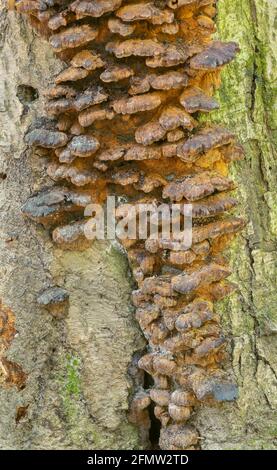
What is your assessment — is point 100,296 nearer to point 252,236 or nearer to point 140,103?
point 252,236

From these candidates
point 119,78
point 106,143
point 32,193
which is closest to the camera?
point 119,78

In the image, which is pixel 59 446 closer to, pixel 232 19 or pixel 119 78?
pixel 119 78

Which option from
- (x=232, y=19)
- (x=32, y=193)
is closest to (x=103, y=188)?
(x=32, y=193)

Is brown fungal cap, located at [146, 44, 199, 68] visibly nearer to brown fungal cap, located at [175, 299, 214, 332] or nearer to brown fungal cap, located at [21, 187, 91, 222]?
brown fungal cap, located at [21, 187, 91, 222]

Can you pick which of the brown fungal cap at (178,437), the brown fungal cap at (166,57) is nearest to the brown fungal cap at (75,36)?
the brown fungal cap at (166,57)

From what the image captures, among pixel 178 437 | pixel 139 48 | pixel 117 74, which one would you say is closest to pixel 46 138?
pixel 117 74

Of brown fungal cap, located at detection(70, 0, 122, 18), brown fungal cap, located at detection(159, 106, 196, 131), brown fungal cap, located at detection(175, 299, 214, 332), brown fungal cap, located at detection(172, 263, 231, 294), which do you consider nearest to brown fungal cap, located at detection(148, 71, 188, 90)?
brown fungal cap, located at detection(159, 106, 196, 131)
